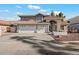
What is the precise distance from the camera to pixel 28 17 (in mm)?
40281

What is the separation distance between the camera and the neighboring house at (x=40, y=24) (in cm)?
3484

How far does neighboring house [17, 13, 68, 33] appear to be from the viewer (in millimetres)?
34841

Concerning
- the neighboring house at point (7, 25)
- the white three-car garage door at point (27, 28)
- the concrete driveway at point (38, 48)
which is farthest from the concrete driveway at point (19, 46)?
the neighboring house at point (7, 25)

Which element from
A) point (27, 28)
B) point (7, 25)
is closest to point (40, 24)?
point (27, 28)

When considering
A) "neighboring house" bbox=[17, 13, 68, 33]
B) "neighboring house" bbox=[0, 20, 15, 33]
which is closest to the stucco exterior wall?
"neighboring house" bbox=[17, 13, 68, 33]

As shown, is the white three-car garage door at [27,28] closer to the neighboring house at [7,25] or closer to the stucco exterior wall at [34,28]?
the stucco exterior wall at [34,28]

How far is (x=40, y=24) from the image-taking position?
116 feet

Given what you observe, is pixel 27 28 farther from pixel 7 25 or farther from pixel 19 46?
pixel 19 46

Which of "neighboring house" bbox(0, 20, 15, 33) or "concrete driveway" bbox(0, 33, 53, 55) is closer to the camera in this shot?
"concrete driveway" bbox(0, 33, 53, 55)

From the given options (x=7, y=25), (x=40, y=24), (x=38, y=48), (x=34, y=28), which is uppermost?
(x=40, y=24)

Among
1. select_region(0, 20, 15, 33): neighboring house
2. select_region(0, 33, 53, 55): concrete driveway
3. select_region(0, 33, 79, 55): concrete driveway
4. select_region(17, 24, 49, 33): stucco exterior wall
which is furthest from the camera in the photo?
select_region(0, 20, 15, 33): neighboring house

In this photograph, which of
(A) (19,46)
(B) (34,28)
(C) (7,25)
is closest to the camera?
(A) (19,46)

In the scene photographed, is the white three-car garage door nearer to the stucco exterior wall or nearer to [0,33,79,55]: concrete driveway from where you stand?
the stucco exterior wall
